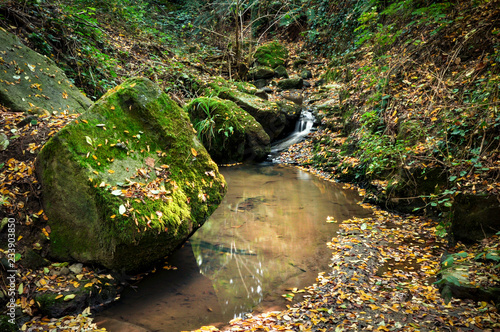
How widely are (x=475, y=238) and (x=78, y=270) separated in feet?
15.5

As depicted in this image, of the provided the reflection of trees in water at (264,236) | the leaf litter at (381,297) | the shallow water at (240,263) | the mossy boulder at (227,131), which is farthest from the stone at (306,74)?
the leaf litter at (381,297)

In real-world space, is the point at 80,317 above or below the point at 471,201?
below

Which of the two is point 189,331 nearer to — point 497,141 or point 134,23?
point 497,141

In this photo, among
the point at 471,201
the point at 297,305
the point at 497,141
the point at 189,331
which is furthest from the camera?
the point at 497,141

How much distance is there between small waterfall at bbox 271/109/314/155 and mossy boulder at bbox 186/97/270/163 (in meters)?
0.85

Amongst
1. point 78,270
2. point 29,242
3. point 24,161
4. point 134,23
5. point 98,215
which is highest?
point 134,23

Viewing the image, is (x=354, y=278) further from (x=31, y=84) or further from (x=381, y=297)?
(x=31, y=84)

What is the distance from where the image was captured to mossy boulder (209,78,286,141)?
10211 millimetres

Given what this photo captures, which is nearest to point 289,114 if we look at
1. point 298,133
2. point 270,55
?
point 298,133

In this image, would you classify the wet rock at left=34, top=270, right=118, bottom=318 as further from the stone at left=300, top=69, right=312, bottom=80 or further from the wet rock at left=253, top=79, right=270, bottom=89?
the stone at left=300, top=69, right=312, bottom=80

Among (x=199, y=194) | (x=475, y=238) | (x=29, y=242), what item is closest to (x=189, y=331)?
(x=199, y=194)

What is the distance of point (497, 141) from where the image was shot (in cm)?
447

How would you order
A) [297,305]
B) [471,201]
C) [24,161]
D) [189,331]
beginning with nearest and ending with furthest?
[189,331], [297,305], [24,161], [471,201]

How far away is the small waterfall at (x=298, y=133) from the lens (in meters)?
10.5
